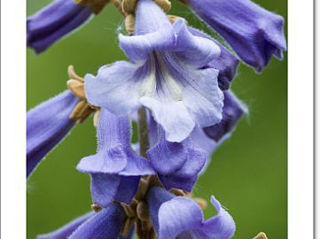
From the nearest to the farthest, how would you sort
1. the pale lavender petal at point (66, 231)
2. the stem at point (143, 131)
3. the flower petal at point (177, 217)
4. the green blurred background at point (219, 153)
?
the flower petal at point (177, 217) → the stem at point (143, 131) → the pale lavender petal at point (66, 231) → the green blurred background at point (219, 153)

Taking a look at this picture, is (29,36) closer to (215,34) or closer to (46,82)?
(215,34)

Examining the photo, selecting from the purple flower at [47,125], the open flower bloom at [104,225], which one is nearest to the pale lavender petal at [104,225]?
the open flower bloom at [104,225]

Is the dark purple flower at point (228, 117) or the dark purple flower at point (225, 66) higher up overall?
the dark purple flower at point (225, 66)

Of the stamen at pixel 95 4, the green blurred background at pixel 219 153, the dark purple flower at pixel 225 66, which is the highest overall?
the stamen at pixel 95 4

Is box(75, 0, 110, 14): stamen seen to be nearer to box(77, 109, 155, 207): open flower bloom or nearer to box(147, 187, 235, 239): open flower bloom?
box(77, 109, 155, 207): open flower bloom
